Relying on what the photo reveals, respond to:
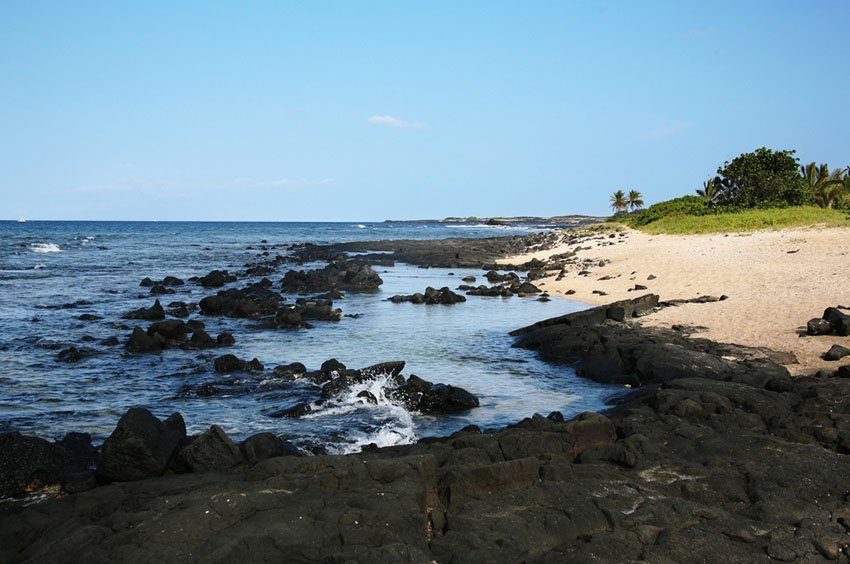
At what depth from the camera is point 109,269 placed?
177ft

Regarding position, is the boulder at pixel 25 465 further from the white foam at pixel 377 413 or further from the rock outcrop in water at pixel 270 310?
the rock outcrop in water at pixel 270 310

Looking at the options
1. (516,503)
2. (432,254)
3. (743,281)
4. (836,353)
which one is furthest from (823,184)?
(516,503)

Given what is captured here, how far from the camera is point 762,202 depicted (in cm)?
6331

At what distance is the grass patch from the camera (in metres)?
46.1

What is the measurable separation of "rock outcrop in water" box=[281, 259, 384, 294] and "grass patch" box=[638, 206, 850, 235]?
28345 millimetres

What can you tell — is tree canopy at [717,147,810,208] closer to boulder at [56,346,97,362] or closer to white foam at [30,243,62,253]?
boulder at [56,346,97,362]

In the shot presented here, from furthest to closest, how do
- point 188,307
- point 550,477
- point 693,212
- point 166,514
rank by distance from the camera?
point 693,212, point 188,307, point 550,477, point 166,514

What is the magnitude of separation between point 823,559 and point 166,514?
6878mm

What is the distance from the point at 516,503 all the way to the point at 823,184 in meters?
83.0

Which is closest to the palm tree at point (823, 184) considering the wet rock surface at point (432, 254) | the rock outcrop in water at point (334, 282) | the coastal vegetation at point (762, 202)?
the coastal vegetation at point (762, 202)

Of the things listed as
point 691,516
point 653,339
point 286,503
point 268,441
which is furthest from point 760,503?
point 653,339

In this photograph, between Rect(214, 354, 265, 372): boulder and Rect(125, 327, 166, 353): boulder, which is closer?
Rect(214, 354, 265, 372): boulder

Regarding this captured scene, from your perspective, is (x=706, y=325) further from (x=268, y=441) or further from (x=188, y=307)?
(x=188, y=307)

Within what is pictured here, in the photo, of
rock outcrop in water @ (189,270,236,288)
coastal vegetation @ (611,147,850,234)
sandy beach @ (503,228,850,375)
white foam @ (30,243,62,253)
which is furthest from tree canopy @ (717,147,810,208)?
white foam @ (30,243,62,253)
